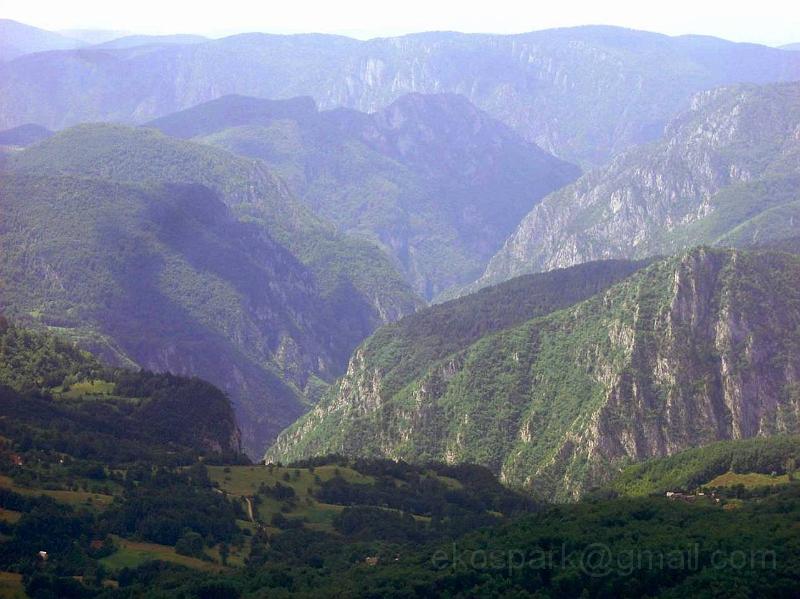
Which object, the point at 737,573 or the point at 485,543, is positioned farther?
the point at 485,543

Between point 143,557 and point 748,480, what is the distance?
84.8 m

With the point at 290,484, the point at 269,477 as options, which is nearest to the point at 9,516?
the point at 269,477

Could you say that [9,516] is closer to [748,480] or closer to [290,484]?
[290,484]

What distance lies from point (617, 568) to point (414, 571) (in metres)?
19.9

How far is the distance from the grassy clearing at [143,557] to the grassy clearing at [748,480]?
72.5m

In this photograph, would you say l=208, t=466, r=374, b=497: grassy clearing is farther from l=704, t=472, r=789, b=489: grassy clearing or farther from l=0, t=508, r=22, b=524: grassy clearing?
l=704, t=472, r=789, b=489: grassy clearing

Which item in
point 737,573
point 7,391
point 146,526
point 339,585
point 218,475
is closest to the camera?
point 737,573

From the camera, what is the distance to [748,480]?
179m

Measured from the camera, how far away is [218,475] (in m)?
175

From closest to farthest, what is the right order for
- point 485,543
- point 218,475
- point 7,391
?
1. point 485,543
2. point 218,475
3. point 7,391

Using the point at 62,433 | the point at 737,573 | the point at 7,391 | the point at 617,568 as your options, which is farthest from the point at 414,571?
the point at 7,391

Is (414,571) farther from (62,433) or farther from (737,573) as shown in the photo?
(62,433)

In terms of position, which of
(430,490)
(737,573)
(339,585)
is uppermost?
(737,573)

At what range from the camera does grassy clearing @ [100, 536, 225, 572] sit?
13388 cm
